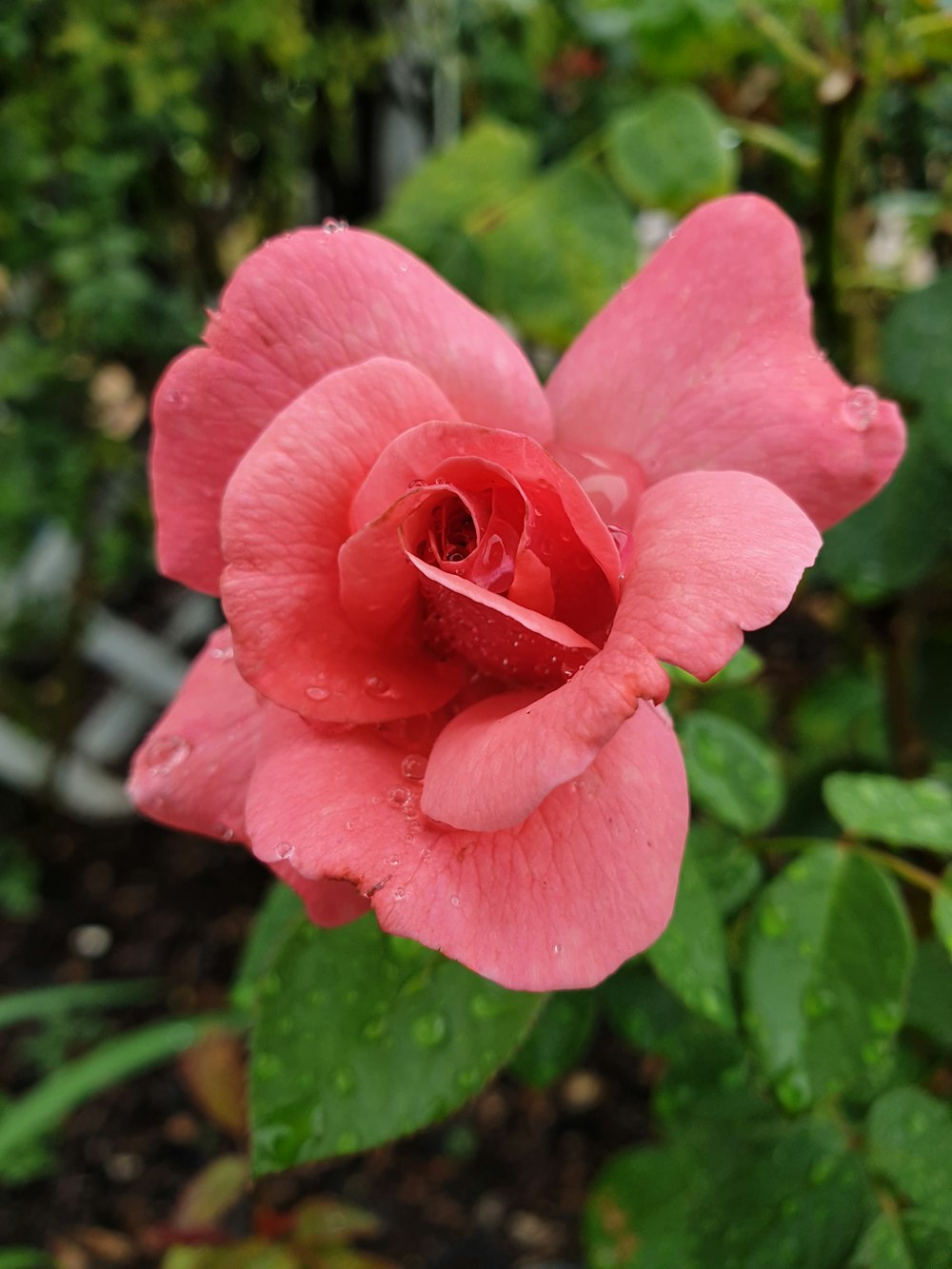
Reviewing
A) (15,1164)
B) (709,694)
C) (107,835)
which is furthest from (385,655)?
(107,835)

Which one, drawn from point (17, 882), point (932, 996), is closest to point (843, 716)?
point (932, 996)

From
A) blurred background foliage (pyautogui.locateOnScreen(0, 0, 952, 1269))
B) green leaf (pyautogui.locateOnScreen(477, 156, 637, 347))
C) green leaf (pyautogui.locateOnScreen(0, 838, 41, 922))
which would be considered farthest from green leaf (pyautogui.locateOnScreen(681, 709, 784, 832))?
green leaf (pyautogui.locateOnScreen(0, 838, 41, 922))

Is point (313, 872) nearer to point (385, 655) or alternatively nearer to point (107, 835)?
point (385, 655)

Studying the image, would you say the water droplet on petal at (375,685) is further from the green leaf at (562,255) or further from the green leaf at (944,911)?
the green leaf at (562,255)

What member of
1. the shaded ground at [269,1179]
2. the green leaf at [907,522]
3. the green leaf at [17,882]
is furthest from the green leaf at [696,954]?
the green leaf at [17,882]

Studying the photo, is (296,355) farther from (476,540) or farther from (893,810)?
(893,810)

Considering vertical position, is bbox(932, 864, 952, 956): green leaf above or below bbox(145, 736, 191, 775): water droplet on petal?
below

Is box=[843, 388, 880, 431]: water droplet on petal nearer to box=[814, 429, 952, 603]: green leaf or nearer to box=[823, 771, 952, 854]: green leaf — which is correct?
box=[823, 771, 952, 854]: green leaf
